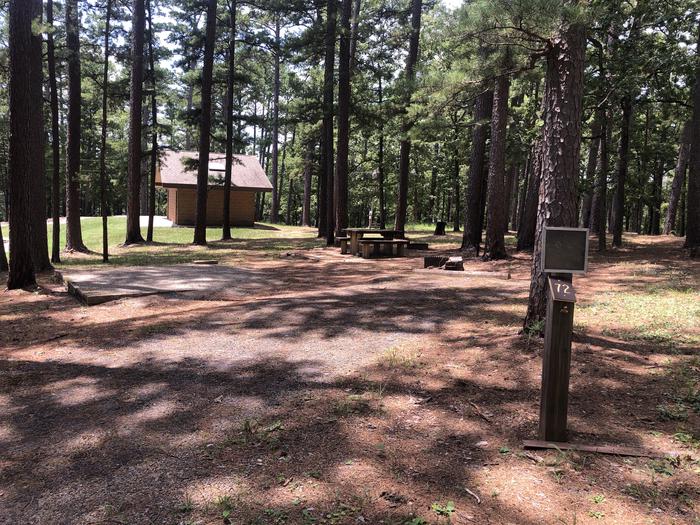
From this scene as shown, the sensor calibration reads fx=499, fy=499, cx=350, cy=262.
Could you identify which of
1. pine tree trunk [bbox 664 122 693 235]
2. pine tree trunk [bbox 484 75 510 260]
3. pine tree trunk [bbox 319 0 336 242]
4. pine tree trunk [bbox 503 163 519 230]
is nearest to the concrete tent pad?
pine tree trunk [bbox 484 75 510 260]

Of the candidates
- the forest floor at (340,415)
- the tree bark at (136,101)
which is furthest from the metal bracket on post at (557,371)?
the tree bark at (136,101)

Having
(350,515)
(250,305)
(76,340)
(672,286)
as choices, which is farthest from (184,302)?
(672,286)

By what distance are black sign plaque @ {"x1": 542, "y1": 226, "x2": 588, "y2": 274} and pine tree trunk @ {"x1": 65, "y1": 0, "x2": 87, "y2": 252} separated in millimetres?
14137

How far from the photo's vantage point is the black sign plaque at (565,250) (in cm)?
347

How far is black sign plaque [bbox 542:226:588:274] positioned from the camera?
347cm

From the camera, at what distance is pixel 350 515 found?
2484 millimetres

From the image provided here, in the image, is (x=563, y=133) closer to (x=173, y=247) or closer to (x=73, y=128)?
(x=73, y=128)

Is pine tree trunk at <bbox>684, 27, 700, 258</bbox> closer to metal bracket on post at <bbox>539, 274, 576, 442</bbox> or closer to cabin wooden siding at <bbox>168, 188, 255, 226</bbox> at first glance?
metal bracket on post at <bbox>539, 274, 576, 442</bbox>

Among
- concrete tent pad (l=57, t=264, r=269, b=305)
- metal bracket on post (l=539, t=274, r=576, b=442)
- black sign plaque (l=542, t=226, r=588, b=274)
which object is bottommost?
concrete tent pad (l=57, t=264, r=269, b=305)

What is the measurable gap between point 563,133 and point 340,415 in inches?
138

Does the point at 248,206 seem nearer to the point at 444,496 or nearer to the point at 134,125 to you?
the point at 134,125

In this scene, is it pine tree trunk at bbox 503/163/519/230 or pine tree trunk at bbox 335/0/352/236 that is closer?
pine tree trunk at bbox 503/163/519/230

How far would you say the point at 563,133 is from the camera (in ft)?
16.3

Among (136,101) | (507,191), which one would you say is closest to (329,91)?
(136,101)
